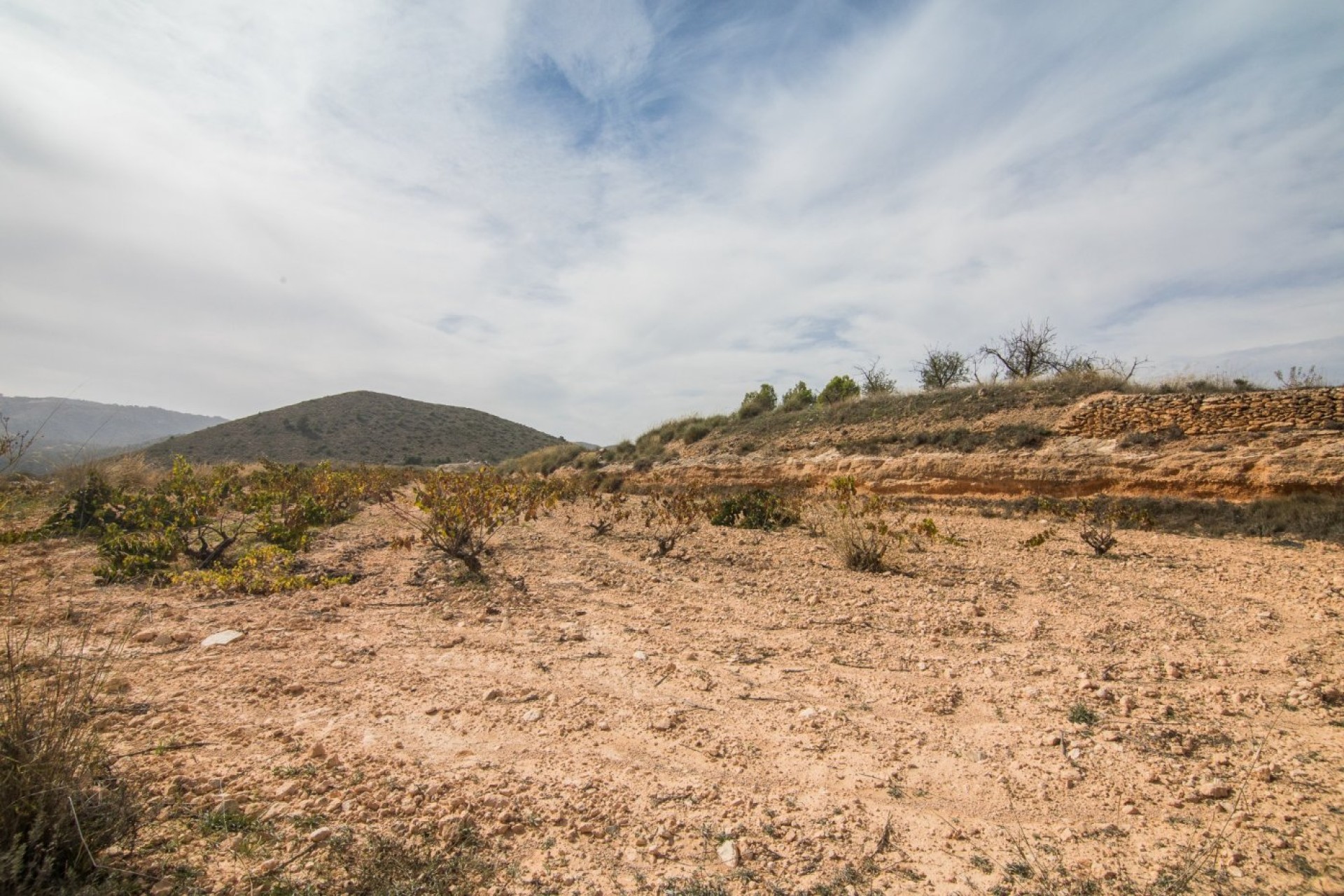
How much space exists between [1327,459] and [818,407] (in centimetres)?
1195

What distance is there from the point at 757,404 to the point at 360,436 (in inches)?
1163

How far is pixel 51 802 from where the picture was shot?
5.78 feet

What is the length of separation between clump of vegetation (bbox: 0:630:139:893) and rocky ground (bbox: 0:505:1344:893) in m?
0.17

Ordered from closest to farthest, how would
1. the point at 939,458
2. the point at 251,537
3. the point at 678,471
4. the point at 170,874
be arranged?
the point at 170,874 → the point at 251,537 → the point at 939,458 → the point at 678,471

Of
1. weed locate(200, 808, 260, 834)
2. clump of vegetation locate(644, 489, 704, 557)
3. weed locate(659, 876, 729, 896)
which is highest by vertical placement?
clump of vegetation locate(644, 489, 704, 557)

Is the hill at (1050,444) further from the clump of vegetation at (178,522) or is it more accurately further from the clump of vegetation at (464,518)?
the clump of vegetation at (178,522)

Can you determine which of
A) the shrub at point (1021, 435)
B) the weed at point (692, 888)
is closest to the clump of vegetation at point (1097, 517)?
the shrub at point (1021, 435)

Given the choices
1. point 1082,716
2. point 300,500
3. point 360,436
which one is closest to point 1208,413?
point 1082,716

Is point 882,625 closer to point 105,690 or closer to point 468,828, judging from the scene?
point 468,828

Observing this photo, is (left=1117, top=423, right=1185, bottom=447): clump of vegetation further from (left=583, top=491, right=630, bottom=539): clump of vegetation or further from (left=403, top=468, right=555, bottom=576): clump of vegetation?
(left=403, top=468, right=555, bottom=576): clump of vegetation

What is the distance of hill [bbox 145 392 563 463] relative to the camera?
3438 cm

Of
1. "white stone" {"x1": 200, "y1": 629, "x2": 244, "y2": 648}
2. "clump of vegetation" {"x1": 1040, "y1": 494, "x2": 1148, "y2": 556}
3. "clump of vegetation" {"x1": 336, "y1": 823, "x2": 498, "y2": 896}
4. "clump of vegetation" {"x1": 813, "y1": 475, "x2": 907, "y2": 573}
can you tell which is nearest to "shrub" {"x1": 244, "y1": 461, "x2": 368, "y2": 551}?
"white stone" {"x1": 200, "y1": 629, "x2": 244, "y2": 648}

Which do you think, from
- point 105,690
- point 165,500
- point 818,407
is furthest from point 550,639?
point 818,407

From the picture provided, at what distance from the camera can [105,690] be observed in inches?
110
